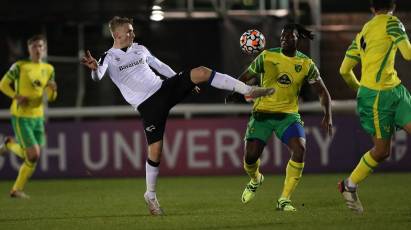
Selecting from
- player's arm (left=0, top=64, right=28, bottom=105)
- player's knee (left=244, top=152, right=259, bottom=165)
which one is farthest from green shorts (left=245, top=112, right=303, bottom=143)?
player's arm (left=0, top=64, right=28, bottom=105)

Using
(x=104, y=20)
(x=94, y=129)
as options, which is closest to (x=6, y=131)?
(x=94, y=129)

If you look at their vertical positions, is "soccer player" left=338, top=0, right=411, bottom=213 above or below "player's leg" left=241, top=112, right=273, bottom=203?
above

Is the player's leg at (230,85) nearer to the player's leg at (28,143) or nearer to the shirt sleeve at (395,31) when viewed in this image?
the shirt sleeve at (395,31)

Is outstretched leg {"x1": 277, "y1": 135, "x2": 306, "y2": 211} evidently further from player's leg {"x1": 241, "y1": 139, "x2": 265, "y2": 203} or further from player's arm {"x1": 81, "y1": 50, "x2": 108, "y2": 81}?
player's arm {"x1": 81, "y1": 50, "x2": 108, "y2": 81}

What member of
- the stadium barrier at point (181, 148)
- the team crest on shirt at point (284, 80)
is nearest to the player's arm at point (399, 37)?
the team crest on shirt at point (284, 80)

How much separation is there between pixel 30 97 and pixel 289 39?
505 cm

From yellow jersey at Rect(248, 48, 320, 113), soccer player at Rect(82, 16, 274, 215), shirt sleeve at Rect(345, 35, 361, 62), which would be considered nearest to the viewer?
shirt sleeve at Rect(345, 35, 361, 62)

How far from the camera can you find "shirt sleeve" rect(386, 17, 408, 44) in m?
8.59

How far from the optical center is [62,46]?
18.3 meters

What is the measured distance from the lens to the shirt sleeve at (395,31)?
8594 mm

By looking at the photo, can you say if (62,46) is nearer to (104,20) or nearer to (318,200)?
(104,20)

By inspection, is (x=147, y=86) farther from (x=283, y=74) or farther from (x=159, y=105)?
(x=283, y=74)

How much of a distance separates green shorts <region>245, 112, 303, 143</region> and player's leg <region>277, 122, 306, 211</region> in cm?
8

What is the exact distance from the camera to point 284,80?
1017 cm
